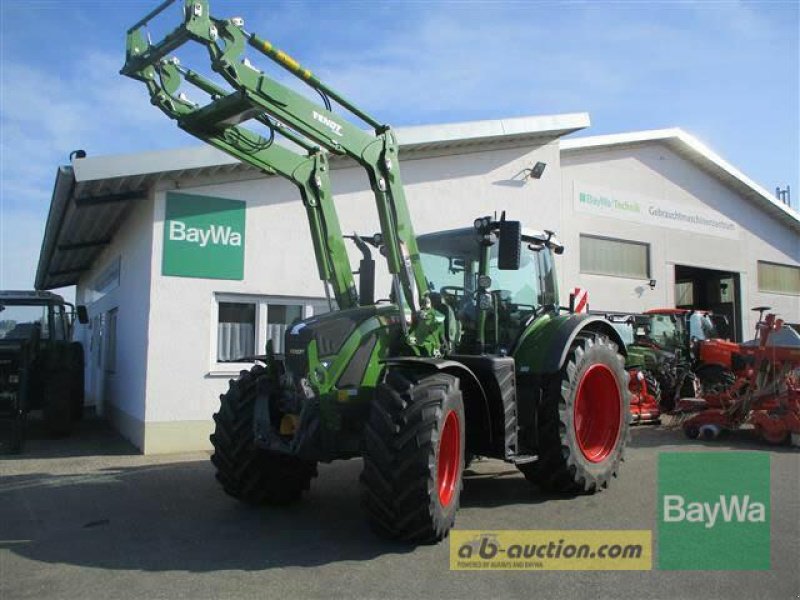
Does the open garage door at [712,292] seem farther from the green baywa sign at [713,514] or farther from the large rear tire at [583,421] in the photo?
the large rear tire at [583,421]

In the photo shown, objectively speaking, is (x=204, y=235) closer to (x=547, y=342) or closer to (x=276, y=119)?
(x=276, y=119)

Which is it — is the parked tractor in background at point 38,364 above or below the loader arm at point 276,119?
below

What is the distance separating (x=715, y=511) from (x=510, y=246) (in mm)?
2802

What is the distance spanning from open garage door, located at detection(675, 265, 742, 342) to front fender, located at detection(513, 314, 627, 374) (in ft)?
45.1

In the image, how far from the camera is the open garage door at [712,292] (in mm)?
20344

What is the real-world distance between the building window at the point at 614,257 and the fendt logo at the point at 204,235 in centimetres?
943

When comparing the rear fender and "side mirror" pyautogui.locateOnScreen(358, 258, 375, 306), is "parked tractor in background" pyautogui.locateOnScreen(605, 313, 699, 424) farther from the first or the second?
the rear fender

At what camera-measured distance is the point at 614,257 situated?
680 inches

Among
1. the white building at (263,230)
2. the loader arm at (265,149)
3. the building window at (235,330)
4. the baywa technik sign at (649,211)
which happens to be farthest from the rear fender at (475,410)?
the baywa technik sign at (649,211)

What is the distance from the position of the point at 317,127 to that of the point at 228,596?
3399 millimetres

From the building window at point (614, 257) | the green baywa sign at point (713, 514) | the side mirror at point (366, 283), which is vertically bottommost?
the green baywa sign at point (713, 514)

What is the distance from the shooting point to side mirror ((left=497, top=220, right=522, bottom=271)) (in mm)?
5699

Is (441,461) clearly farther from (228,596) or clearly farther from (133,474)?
(133,474)

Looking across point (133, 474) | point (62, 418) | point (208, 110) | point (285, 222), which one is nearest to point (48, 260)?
point (62, 418)
